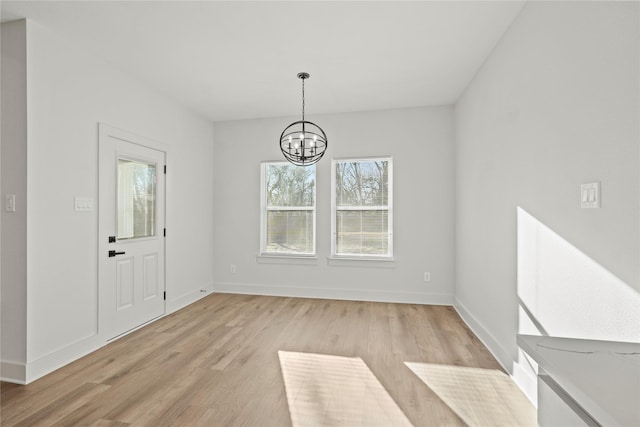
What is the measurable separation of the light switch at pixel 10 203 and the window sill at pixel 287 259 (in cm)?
314

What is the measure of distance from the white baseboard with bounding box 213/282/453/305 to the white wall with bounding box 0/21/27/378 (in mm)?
2921

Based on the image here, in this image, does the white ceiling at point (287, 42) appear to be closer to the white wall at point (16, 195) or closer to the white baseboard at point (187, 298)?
the white wall at point (16, 195)

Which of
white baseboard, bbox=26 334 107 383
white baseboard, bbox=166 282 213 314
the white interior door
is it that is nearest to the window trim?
white baseboard, bbox=166 282 213 314

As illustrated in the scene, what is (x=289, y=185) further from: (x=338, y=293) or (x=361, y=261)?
(x=338, y=293)

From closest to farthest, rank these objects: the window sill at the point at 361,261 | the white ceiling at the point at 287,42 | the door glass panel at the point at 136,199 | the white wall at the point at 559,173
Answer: the white wall at the point at 559,173
the white ceiling at the point at 287,42
the door glass panel at the point at 136,199
the window sill at the point at 361,261

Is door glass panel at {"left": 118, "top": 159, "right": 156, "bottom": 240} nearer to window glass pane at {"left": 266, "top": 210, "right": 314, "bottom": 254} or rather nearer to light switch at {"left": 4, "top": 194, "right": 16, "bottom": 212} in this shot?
light switch at {"left": 4, "top": 194, "right": 16, "bottom": 212}

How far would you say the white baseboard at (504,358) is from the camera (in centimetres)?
226

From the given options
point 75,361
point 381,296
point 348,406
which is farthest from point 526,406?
point 75,361

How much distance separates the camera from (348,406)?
7.29 ft

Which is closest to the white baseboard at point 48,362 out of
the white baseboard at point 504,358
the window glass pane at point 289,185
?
the window glass pane at point 289,185

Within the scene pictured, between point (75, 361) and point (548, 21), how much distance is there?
4.50 metres

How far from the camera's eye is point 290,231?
5.21 m

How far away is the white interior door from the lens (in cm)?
328

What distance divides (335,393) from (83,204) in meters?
2.78
